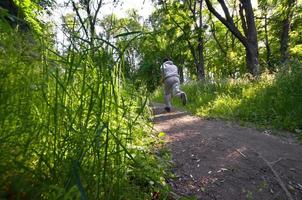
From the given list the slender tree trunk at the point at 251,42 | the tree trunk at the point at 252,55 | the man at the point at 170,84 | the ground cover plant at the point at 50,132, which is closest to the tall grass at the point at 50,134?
the ground cover plant at the point at 50,132

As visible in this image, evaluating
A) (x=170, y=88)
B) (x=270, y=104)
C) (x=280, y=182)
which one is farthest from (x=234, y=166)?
(x=170, y=88)

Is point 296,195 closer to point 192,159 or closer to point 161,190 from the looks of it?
point 192,159

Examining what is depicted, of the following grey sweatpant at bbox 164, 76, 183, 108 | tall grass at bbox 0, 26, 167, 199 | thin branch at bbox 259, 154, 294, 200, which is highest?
grey sweatpant at bbox 164, 76, 183, 108

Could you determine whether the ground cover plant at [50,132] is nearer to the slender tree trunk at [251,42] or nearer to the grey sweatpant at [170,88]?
Answer: the grey sweatpant at [170,88]

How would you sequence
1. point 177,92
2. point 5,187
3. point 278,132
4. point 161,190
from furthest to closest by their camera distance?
point 177,92
point 278,132
point 161,190
point 5,187

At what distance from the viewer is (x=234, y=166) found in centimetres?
304

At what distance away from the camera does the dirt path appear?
2.53 metres

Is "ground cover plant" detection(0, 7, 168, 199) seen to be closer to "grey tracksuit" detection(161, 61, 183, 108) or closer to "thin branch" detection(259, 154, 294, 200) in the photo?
"thin branch" detection(259, 154, 294, 200)

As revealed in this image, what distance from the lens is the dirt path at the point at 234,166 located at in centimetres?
253

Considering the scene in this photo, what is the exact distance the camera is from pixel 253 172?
9.62 ft

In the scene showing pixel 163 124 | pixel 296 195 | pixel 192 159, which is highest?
pixel 163 124

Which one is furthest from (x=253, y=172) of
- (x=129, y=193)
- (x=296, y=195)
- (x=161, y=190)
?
(x=129, y=193)

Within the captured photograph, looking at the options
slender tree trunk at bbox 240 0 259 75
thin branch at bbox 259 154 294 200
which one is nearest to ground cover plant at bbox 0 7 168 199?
thin branch at bbox 259 154 294 200

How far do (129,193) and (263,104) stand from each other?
5.68 metres
